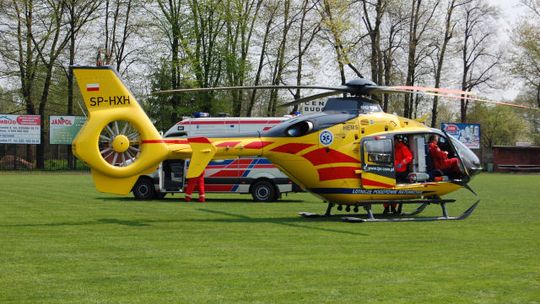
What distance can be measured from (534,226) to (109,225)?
968 cm

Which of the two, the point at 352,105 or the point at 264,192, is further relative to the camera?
the point at 264,192

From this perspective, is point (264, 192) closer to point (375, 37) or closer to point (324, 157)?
point (324, 157)

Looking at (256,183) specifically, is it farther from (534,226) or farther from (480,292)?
(480,292)

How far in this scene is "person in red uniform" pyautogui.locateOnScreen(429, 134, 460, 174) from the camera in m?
17.6

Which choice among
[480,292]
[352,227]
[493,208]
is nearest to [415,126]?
[352,227]

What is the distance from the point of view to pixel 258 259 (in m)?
10.8

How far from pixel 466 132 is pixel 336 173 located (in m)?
50.6

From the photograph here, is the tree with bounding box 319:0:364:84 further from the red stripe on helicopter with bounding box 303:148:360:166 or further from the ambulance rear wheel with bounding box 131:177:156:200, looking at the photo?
the red stripe on helicopter with bounding box 303:148:360:166

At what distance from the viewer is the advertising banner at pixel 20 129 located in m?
51.2

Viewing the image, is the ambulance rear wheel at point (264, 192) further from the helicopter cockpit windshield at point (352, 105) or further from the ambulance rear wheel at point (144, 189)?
the helicopter cockpit windshield at point (352, 105)

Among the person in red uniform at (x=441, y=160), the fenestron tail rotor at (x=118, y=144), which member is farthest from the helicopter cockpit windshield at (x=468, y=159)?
the fenestron tail rotor at (x=118, y=144)

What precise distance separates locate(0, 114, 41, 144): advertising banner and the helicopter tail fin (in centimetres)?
3967

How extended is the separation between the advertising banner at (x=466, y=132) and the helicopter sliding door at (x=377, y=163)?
49.0 metres

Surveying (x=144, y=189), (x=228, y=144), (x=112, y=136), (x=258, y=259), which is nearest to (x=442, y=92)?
(x=228, y=144)
